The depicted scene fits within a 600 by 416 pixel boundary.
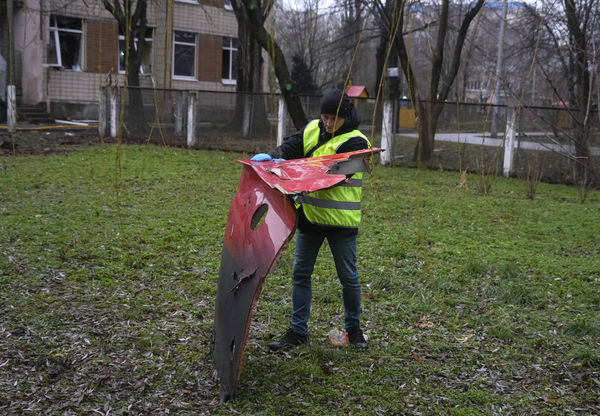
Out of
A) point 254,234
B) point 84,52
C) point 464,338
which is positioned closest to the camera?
point 254,234

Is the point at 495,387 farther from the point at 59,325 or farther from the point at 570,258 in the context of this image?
the point at 570,258

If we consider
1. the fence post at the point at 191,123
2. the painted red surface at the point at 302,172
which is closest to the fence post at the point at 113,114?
the fence post at the point at 191,123

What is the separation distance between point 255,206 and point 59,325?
1858 mm

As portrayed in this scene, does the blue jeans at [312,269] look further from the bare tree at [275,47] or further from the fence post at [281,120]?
the fence post at [281,120]

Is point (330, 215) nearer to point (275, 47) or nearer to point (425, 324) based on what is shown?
point (425, 324)

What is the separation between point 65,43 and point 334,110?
74.6 feet

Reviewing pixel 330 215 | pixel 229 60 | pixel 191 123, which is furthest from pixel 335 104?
pixel 229 60

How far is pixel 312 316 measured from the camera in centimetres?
508

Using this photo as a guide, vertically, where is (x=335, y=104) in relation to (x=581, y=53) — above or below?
below

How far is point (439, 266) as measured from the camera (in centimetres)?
652

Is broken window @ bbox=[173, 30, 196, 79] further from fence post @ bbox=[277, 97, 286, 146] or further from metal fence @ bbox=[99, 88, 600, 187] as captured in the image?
fence post @ bbox=[277, 97, 286, 146]

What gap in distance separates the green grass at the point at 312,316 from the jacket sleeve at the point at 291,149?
0.90 metres

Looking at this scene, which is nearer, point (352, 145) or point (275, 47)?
point (352, 145)

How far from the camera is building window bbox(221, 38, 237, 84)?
1138 inches
